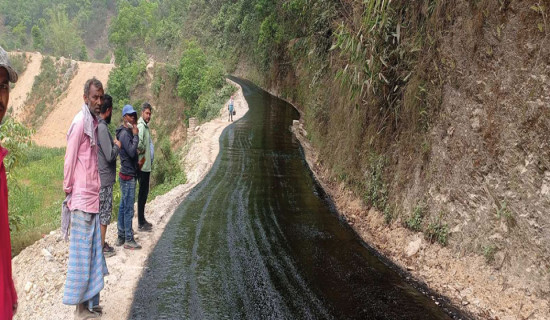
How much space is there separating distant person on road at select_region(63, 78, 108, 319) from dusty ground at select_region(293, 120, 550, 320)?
12.5ft

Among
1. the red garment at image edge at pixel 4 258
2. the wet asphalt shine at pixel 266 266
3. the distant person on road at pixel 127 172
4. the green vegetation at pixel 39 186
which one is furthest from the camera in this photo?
the green vegetation at pixel 39 186

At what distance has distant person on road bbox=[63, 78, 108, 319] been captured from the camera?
3.40m

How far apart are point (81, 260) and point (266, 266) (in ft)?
7.39

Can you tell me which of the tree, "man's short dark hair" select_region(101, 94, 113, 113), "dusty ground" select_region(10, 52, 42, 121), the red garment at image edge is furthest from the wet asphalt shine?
the tree

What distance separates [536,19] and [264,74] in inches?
1214

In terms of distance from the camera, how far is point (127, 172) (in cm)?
497

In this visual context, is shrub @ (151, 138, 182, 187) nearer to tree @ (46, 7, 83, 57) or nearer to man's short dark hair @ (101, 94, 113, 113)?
man's short dark hair @ (101, 94, 113, 113)

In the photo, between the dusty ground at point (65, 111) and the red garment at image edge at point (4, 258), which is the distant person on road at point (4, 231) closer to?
the red garment at image edge at point (4, 258)

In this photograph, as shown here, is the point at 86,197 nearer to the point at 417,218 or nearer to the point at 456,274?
the point at 456,274

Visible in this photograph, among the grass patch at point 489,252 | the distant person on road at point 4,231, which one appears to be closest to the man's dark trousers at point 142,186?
the distant person on road at point 4,231

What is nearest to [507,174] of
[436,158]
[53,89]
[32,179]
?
[436,158]

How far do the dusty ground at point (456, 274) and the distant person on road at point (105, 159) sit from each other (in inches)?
151

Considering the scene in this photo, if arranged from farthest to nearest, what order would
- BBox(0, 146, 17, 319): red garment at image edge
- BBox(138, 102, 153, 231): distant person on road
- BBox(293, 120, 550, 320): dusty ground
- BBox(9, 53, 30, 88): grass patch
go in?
BBox(9, 53, 30, 88): grass patch, BBox(138, 102, 153, 231): distant person on road, BBox(293, 120, 550, 320): dusty ground, BBox(0, 146, 17, 319): red garment at image edge

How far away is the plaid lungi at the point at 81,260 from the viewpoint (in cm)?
339
